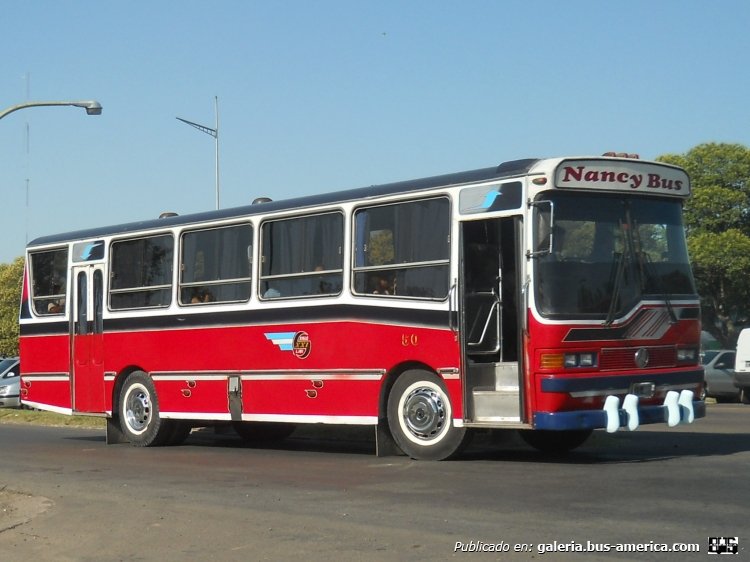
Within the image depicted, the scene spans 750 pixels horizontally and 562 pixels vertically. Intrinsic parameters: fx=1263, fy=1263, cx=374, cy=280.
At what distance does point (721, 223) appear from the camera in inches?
2233

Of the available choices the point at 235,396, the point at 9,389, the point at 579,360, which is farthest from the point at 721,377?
the point at 579,360

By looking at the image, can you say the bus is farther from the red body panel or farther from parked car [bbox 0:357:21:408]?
parked car [bbox 0:357:21:408]

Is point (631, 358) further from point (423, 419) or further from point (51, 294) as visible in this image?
point (51, 294)

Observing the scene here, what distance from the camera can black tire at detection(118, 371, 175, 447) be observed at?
1881 cm

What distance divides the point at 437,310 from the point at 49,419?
15157 mm

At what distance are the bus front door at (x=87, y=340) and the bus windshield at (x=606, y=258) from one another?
8.71m

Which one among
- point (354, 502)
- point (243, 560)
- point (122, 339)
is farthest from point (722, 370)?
point (243, 560)

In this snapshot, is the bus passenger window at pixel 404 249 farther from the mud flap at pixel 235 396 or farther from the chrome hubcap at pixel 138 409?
the chrome hubcap at pixel 138 409

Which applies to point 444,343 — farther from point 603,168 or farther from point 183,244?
point 183,244

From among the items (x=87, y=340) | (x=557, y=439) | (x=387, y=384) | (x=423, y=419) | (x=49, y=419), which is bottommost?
(x=49, y=419)

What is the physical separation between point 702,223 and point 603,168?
44.6 meters

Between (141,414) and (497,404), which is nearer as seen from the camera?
(497,404)

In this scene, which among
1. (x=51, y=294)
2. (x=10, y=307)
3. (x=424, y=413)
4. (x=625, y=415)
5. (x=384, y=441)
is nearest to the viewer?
(x=625, y=415)

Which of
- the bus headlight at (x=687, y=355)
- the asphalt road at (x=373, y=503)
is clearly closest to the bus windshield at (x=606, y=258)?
the bus headlight at (x=687, y=355)
